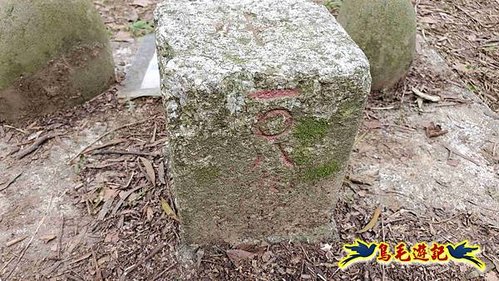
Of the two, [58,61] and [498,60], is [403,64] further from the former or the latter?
[58,61]

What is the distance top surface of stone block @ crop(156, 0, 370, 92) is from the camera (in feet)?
4.68

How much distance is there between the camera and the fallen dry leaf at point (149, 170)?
2316 mm

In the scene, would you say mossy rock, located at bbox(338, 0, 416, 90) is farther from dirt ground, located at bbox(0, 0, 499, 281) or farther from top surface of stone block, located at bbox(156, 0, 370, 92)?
top surface of stone block, located at bbox(156, 0, 370, 92)

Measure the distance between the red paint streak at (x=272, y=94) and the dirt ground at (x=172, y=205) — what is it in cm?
78

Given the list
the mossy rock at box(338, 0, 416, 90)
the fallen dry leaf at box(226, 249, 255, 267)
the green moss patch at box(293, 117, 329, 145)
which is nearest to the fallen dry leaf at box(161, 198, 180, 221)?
the fallen dry leaf at box(226, 249, 255, 267)

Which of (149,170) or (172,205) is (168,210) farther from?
(149,170)

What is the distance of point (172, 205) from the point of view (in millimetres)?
2150

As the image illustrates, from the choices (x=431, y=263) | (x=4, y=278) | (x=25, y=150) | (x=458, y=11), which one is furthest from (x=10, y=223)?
(x=458, y=11)

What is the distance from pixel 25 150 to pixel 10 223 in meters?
0.54

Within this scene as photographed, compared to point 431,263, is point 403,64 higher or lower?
higher

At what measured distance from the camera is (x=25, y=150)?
2590 mm

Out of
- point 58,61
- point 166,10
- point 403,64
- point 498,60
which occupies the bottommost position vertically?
point 498,60

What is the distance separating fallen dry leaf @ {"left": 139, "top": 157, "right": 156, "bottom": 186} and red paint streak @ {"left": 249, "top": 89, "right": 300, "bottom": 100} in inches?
41.4

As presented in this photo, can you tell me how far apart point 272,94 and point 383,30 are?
1.55 metres
